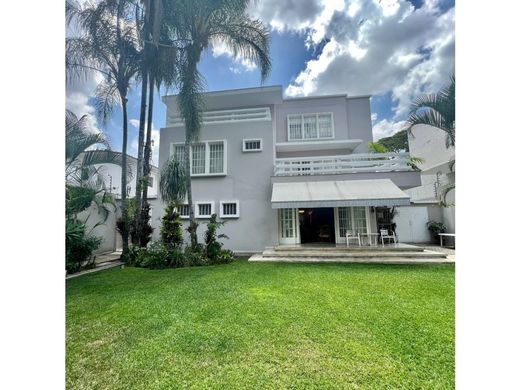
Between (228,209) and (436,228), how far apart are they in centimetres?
1526

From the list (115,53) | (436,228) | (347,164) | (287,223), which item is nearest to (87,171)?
(115,53)

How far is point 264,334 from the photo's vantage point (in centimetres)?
427

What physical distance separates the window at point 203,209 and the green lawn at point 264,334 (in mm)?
7351

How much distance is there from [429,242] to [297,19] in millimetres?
18585

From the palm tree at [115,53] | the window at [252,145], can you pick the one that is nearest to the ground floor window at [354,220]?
the window at [252,145]

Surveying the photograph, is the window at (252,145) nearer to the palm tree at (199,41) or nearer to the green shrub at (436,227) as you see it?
the palm tree at (199,41)

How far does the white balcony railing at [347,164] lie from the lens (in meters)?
13.7

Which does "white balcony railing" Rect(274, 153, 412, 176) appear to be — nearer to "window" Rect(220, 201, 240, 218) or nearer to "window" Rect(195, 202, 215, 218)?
"window" Rect(220, 201, 240, 218)

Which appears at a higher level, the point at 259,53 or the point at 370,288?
the point at 259,53
